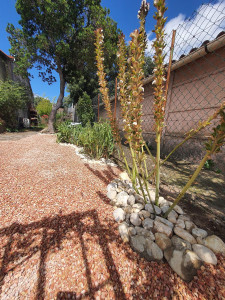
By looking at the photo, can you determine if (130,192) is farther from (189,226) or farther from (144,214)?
(189,226)

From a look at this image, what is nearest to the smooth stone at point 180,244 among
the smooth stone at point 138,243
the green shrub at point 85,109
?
the smooth stone at point 138,243

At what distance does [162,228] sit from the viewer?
3.49 ft

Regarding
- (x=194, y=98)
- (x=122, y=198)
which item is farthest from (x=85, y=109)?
(x=122, y=198)

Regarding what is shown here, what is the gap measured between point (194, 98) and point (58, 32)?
7.79 m

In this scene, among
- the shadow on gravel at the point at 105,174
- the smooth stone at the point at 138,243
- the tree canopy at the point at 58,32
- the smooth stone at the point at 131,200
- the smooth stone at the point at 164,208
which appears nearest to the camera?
the smooth stone at the point at 138,243

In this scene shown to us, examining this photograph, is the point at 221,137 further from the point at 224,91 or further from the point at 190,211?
the point at 224,91


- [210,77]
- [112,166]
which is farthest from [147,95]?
[112,166]

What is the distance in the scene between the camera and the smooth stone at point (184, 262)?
79cm

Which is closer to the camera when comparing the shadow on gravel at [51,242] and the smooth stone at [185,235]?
the shadow on gravel at [51,242]

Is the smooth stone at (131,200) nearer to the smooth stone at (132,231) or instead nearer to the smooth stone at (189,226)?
the smooth stone at (132,231)

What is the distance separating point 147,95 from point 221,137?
4432mm

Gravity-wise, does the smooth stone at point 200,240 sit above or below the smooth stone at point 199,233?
below

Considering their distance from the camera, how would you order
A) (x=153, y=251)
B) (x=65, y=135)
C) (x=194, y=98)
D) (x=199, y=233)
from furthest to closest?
1. (x=65, y=135)
2. (x=194, y=98)
3. (x=199, y=233)
4. (x=153, y=251)

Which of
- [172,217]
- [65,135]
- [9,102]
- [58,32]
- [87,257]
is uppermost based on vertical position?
[58,32]
